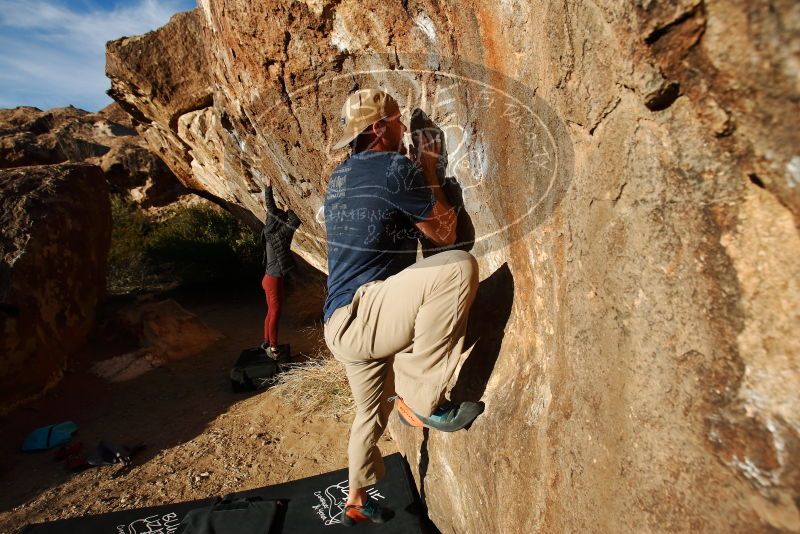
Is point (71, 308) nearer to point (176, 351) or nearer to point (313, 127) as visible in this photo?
point (176, 351)

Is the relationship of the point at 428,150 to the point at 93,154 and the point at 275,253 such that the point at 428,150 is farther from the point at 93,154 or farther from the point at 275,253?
the point at 93,154

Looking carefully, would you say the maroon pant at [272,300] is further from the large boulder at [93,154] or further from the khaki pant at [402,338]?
the large boulder at [93,154]

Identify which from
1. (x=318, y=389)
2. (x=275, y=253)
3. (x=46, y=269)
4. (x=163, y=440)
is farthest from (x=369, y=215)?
(x=46, y=269)

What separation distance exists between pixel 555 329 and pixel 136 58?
14.4ft

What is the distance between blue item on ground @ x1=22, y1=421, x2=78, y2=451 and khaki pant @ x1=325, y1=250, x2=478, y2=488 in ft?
9.32

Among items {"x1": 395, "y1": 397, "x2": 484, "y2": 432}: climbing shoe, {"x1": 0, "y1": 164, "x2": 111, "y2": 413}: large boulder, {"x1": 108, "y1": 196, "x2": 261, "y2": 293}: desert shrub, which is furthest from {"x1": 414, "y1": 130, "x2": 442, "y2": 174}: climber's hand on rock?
{"x1": 108, "y1": 196, "x2": 261, "y2": 293}: desert shrub

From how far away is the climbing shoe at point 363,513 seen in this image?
2514mm

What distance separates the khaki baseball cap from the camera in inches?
83.4

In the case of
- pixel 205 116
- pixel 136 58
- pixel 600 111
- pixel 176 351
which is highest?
pixel 136 58

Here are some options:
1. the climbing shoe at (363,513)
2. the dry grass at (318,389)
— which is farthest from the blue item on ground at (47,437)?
the climbing shoe at (363,513)

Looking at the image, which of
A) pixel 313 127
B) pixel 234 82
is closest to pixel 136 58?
pixel 234 82

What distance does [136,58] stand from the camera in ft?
14.7

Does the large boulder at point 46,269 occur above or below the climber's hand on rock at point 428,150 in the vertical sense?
below

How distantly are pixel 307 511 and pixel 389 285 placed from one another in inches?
61.5
